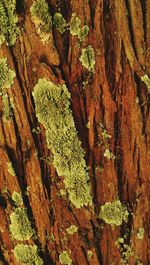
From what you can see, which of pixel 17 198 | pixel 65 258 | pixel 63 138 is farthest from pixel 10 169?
pixel 65 258

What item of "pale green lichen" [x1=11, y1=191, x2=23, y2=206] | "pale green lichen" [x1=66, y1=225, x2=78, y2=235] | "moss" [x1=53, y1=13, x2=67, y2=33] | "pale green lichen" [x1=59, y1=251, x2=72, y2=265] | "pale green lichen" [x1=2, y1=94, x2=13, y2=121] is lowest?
"pale green lichen" [x1=59, y1=251, x2=72, y2=265]

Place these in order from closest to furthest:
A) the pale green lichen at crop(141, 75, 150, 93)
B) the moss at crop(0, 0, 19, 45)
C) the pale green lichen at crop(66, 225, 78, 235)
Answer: the moss at crop(0, 0, 19, 45) < the pale green lichen at crop(141, 75, 150, 93) < the pale green lichen at crop(66, 225, 78, 235)

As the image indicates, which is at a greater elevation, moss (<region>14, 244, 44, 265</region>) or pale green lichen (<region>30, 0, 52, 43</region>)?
pale green lichen (<region>30, 0, 52, 43</region>)

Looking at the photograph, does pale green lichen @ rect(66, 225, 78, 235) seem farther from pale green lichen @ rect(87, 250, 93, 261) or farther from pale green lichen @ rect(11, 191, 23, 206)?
pale green lichen @ rect(11, 191, 23, 206)

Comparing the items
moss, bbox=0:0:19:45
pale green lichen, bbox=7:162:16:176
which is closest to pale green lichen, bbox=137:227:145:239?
pale green lichen, bbox=7:162:16:176

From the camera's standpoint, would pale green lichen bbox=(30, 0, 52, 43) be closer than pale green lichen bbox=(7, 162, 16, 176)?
Yes

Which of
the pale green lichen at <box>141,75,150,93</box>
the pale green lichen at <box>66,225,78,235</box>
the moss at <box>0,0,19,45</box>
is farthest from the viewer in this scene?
the pale green lichen at <box>66,225,78,235</box>

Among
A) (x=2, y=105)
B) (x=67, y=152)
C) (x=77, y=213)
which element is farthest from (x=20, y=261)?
(x=2, y=105)
